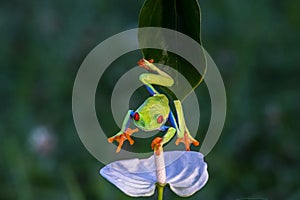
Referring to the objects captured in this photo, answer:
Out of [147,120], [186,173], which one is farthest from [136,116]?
[186,173]

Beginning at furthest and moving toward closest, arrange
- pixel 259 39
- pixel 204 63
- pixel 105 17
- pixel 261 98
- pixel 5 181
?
1. pixel 105 17
2. pixel 259 39
3. pixel 261 98
4. pixel 5 181
5. pixel 204 63

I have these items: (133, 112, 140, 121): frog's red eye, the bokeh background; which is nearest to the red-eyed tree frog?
(133, 112, 140, 121): frog's red eye

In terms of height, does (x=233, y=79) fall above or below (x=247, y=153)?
above

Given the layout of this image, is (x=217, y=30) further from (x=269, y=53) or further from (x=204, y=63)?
(x=204, y=63)

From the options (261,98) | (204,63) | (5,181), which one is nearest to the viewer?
(204,63)

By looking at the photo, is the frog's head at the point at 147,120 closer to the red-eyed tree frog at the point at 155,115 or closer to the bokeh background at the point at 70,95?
the red-eyed tree frog at the point at 155,115

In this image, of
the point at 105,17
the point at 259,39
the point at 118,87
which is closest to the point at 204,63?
the point at 118,87

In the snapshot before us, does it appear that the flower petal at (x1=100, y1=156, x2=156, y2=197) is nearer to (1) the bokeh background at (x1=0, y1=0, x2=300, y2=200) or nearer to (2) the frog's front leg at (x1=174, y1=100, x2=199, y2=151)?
(2) the frog's front leg at (x1=174, y1=100, x2=199, y2=151)
